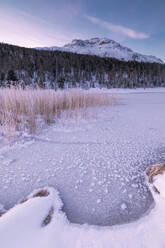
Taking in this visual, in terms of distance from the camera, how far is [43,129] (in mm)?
1478

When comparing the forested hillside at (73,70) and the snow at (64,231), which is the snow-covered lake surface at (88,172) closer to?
the snow at (64,231)

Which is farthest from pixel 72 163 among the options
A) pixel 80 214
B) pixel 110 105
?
pixel 110 105

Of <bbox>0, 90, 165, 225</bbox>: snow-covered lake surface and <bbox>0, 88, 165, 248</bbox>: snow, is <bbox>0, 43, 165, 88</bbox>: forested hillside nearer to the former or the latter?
<bbox>0, 90, 165, 225</bbox>: snow-covered lake surface

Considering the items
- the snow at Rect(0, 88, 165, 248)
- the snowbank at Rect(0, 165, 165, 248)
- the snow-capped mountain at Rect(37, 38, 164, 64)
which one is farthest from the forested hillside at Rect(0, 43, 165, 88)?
the snow-capped mountain at Rect(37, 38, 164, 64)

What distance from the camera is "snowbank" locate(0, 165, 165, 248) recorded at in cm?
37

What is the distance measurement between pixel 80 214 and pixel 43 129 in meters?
1.14

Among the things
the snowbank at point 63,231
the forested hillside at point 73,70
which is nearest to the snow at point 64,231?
the snowbank at point 63,231

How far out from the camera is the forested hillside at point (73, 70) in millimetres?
10358

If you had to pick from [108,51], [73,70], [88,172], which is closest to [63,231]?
[88,172]

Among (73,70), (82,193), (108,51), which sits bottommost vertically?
(82,193)

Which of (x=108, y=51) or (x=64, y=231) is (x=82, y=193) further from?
(x=108, y=51)

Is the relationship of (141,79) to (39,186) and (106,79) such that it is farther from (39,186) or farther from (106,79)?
(39,186)

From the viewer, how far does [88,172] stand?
2.49 feet

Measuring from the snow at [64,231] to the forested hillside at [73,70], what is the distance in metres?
10.3
